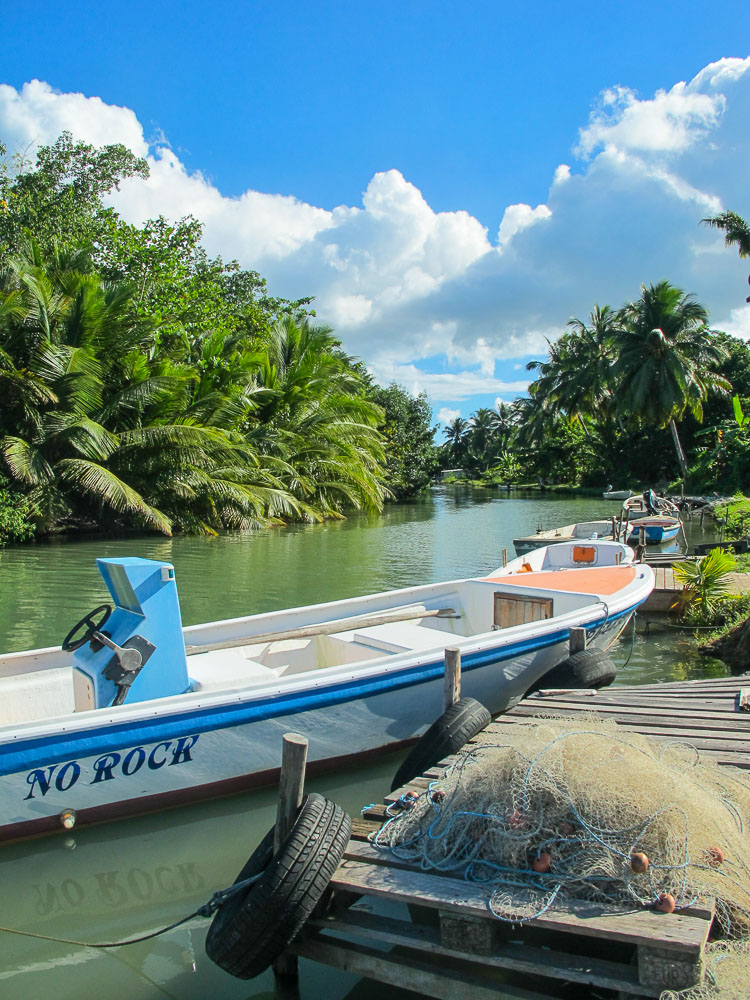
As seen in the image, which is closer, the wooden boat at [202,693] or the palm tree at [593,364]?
the wooden boat at [202,693]

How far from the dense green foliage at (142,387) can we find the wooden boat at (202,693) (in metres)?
14.0

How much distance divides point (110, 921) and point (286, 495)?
844 inches

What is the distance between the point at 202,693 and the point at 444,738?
169 cm

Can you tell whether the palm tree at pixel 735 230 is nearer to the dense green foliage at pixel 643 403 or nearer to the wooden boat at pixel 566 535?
the dense green foliage at pixel 643 403

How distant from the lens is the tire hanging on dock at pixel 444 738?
16.1ft

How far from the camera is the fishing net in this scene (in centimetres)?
295

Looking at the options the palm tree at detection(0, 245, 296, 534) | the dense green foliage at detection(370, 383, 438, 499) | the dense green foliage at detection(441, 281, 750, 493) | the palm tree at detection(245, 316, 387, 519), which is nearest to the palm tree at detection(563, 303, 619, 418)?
the dense green foliage at detection(441, 281, 750, 493)

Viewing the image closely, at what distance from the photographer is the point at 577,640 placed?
6.56m

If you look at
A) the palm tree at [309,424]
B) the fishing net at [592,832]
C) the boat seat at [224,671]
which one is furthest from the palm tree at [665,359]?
the fishing net at [592,832]

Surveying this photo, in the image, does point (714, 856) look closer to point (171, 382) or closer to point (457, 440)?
point (171, 382)

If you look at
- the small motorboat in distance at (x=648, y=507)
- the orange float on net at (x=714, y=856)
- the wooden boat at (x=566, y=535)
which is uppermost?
the small motorboat in distance at (x=648, y=507)

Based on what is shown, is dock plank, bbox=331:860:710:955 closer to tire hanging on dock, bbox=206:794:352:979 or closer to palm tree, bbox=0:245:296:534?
tire hanging on dock, bbox=206:794:352:979

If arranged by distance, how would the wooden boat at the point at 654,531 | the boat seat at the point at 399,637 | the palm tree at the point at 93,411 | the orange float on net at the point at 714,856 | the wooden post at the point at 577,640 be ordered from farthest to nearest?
the palm tree at the point at 93,411, the wooden boat at the point at 654,531, the boat seat at the point at 399,637, the wooden post at the point at 577,640, the orange float on net at the point at 714,856

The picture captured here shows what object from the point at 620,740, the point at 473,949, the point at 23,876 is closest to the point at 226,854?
the point at 23,876
